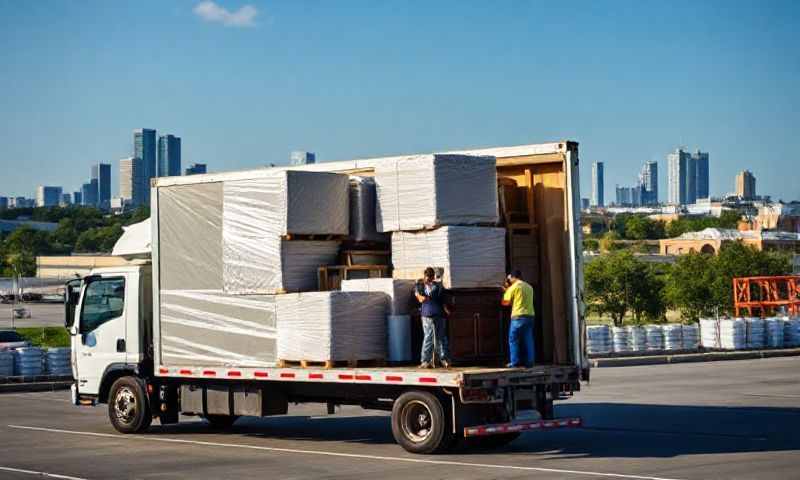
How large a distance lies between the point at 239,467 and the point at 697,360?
24098 mm

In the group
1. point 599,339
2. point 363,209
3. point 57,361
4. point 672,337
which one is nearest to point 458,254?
point 363,209

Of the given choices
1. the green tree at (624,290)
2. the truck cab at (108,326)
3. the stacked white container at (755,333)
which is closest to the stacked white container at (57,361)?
the truck cab at (108,326)

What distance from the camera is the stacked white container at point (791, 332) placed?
4050 cm

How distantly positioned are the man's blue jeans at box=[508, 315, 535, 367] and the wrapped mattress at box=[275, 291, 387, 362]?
171 cm

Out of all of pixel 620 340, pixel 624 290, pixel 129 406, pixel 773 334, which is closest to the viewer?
pixel 129 406

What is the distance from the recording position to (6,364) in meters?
29.8

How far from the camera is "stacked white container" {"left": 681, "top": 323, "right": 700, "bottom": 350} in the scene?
126 ft

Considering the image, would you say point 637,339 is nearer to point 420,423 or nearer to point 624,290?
point 420,423

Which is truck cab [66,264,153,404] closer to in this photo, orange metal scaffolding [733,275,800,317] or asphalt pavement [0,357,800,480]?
asphalt pavement [0,357,800,480]

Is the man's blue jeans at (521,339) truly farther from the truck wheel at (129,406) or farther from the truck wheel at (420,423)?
the truck wheel at (129,406)

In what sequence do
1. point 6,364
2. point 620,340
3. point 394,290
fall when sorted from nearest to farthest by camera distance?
point 394,290, point 6,364, point 620,340

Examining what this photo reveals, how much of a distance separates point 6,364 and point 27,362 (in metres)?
0.49

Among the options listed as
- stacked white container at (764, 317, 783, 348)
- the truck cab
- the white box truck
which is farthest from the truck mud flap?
stacked white container at (764, 317, 783, 348)

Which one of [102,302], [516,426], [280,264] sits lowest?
[516,426]
